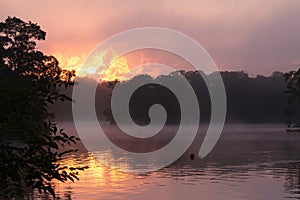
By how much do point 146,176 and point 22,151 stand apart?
37.7 meters

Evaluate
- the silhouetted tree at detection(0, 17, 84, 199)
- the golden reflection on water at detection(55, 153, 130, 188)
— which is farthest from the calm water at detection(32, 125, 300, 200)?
the silhouetted tree at detection(0, 17, 84, 199)

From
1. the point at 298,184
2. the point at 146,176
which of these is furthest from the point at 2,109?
the point at 146,176

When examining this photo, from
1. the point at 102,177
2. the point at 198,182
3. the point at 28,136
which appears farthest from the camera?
the point at 102,177

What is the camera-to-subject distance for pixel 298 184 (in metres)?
37.5

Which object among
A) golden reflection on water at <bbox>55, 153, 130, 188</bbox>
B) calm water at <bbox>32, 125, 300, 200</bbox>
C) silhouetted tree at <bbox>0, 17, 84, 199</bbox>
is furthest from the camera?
golden reflection on water at <bbox>55, 153, 130, 188</bbox>

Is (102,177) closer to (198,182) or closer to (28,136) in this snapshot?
(198,182)

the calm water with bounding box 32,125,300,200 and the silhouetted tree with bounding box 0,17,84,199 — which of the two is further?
the calm water with bounding box 32,125,300,200

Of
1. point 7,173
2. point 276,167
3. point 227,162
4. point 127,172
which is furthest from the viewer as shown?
point 227,162

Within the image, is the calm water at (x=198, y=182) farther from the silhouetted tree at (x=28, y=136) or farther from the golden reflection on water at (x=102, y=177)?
the silhouetted tree at (x=28, y=136)

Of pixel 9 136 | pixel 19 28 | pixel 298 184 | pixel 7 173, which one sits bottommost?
pixel 298 184

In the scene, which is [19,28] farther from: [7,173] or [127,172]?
[7,173]

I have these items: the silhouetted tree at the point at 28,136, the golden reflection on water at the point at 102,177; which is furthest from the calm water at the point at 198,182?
the silhouetted tree at the point at 28,136

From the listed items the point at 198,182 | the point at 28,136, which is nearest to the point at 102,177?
the point at 198,182

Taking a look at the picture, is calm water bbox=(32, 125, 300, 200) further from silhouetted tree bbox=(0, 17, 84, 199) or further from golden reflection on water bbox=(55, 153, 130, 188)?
silhouetted tree bbox=(0, 17, 84, 199)
